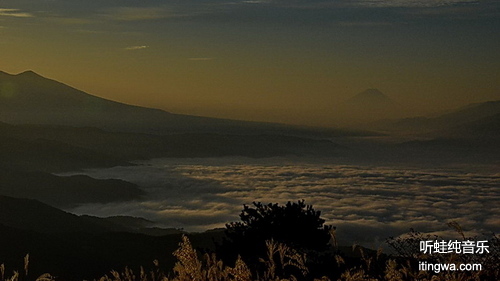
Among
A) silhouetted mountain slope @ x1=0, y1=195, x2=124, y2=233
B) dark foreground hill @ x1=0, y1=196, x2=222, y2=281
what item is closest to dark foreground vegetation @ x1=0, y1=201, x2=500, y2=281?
dark foreground hill @ x1=0, y1=196, x2=222, y2=281

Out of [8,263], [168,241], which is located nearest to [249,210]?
[8,263]

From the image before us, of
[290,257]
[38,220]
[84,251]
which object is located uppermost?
[38,220]

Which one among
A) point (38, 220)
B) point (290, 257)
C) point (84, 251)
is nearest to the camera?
point (290, 257)

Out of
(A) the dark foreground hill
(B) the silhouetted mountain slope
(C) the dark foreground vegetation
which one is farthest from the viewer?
(B) the silhouetted mountain slope

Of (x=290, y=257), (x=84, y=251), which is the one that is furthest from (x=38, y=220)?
(x=290, y=257)

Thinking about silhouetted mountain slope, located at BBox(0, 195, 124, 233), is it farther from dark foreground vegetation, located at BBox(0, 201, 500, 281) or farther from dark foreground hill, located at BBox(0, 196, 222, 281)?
dark foreground vegetation, located at BBox(0, 201, 500, 281)

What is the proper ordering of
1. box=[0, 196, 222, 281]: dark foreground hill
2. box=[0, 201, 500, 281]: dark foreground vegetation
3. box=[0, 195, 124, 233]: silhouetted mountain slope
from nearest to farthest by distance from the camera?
box=[0, 201, 500, 281]: dark foreground vegetation < box=[0, 196, 222, 281]: dark foreground hill < box=[0, 195, 124, 233]: silhouetted mountain slope

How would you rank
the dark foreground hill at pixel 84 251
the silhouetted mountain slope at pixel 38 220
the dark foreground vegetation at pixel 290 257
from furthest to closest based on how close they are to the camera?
the silhouetted mountain slope at pixel 38 220
the dark foreground hill at pixel 84 251
the dark foreground vegetation at pixel 290 257

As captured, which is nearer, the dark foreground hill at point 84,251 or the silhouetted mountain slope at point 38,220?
the dark foreground hill at point 84,251

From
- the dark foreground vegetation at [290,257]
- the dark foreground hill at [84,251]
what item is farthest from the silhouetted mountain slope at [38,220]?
the dark foreground vegetation at [290,257]

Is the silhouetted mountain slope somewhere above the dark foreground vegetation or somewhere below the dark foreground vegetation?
above

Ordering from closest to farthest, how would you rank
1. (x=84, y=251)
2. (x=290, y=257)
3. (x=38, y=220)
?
(x=290, y=257) < (x=84, y=251) < (x=38, y=220)

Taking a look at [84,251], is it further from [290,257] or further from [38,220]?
[290,257]

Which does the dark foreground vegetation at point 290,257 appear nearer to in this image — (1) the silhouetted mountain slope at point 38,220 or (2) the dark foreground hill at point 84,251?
(2) the dark foreground hill at point 84,251
